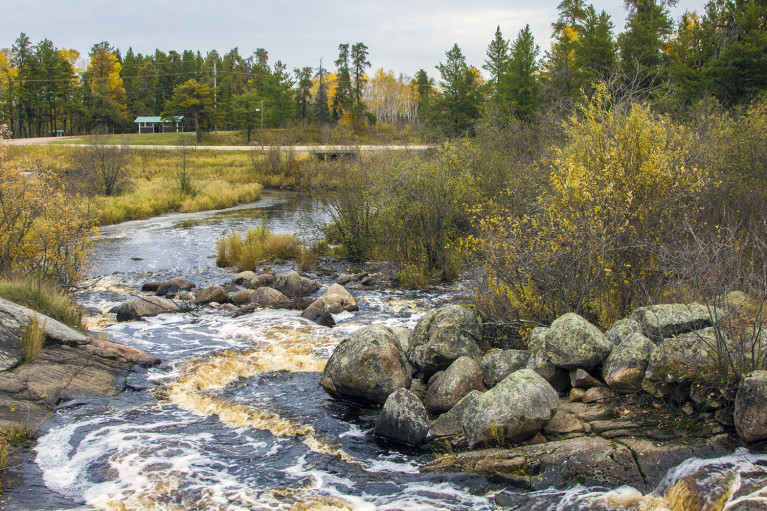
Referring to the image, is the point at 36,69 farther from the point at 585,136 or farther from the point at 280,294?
the point at 585,136

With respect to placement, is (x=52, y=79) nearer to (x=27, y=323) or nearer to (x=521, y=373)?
(x=27, y=323)

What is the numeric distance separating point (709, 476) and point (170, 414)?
744 cm

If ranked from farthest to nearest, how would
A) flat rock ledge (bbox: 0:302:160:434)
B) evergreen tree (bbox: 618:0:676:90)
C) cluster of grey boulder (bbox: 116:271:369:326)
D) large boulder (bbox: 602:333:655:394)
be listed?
evergreen tree (bbox: 618:0:676:90), cluster of grey boulder (bbox: 116:271:369:326), flat rock ledge (bbox: 0:302:160:434), large boulder (bbox: 602:333:655:394)

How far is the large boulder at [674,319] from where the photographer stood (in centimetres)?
838

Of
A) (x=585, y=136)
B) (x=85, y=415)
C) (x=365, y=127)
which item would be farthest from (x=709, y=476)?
(x=365, y=127)

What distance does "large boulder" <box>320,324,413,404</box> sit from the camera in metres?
9.41

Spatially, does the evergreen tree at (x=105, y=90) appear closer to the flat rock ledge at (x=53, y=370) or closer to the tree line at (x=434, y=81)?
the tree line at (x=434, y=81)

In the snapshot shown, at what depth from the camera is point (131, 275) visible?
60.8 ft

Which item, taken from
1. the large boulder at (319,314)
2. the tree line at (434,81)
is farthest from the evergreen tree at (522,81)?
the large boulder at (319,314)

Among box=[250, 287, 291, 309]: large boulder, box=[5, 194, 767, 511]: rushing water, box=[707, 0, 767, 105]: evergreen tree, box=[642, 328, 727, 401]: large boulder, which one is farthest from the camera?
box=[707, 0, 767, 105]: evergreen tree

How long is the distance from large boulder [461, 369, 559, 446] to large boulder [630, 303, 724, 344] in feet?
6.61

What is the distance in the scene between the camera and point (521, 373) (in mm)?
7910

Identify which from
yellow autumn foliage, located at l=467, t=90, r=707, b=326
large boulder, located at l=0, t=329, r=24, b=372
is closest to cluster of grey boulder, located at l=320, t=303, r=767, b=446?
yellow autumn foliage, located at l=467, t=90, r=707, b=326

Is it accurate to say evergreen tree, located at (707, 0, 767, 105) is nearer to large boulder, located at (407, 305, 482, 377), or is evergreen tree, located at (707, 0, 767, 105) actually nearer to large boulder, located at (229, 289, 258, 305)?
large boulder, located at (407, 305, 482, 377)
